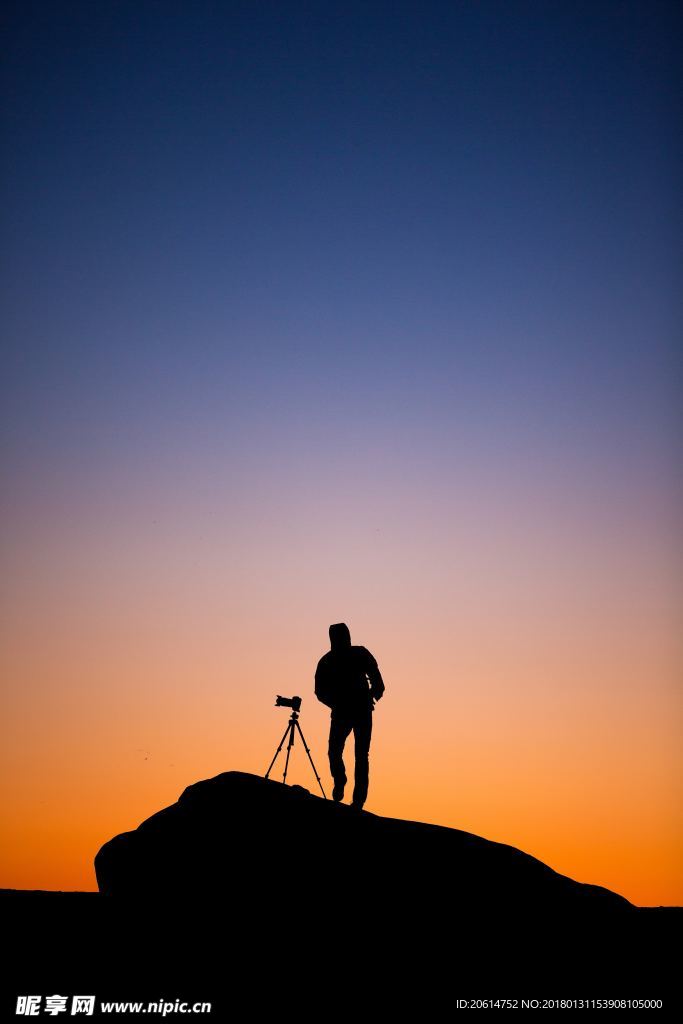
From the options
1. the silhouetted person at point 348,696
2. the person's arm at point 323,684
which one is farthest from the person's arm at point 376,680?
the person's arm at point 323,684

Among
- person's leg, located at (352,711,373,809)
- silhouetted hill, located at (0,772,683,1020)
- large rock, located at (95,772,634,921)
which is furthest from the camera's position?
person's leg, located at (352,711,373,809)

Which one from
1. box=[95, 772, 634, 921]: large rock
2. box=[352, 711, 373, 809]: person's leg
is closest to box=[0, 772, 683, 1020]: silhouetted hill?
box=[95, 772, 634, 921]: large rock

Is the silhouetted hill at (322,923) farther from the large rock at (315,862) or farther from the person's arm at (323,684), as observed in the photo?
the person's arm at (323,684)

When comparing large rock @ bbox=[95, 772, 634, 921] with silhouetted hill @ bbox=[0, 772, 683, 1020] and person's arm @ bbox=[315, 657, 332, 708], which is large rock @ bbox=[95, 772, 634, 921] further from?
person's arm @ bbox=[315, 657, 332, 708]

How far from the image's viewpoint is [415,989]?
A: 9.08 m

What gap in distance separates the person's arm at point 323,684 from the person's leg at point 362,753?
1.67ft

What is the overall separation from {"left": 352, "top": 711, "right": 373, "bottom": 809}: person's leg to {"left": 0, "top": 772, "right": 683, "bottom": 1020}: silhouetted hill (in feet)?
5.89

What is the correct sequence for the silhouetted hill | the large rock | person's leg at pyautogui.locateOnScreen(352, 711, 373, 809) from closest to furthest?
the silhouetted hill, the large rock, person's leg at pyautogui.locateOnScreen(352, 711, 373, 809)

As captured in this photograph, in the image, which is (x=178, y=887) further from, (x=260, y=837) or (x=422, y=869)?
(x=422, y=869)

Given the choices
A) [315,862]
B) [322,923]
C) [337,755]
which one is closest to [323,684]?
[337,755]

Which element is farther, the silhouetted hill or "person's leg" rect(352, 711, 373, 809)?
"person's leg" rect(352, 711, 373, 809)

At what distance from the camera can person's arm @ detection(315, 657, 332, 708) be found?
44.0 feet

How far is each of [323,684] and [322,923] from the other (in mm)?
4130

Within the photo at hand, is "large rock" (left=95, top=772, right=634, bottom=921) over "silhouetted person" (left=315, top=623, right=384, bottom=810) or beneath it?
beneath
